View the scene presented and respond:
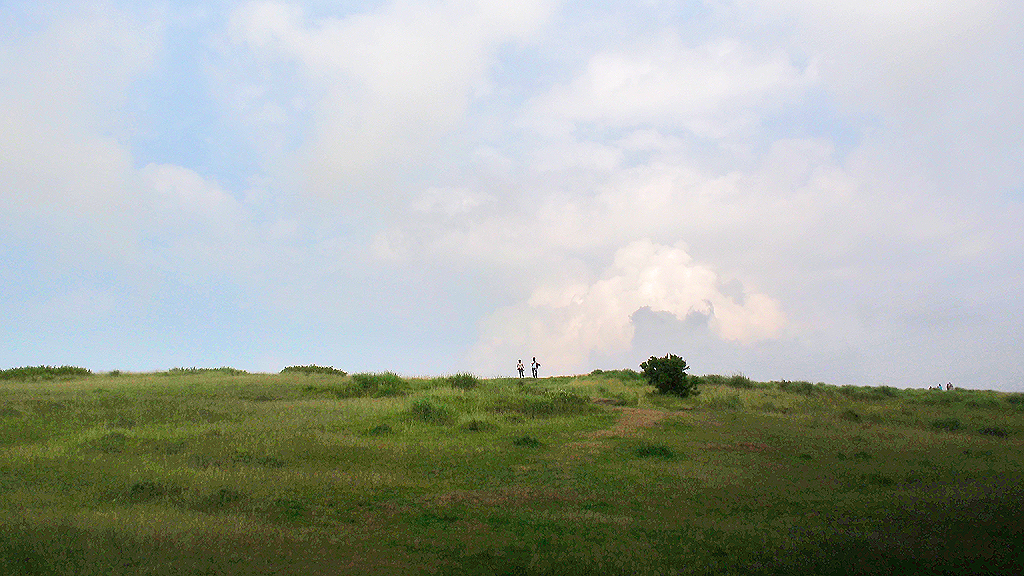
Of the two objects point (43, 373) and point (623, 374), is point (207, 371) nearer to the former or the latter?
point (43, 373)

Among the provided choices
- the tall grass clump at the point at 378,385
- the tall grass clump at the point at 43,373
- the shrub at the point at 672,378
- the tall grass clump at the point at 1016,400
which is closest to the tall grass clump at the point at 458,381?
the tall grass clump at the point at 378,385

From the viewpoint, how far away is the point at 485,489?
43.8ft

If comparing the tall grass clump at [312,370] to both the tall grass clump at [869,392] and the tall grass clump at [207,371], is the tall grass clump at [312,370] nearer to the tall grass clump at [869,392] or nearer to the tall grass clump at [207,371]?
the tall grass clump at [207,371]

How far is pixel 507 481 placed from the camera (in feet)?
46.4

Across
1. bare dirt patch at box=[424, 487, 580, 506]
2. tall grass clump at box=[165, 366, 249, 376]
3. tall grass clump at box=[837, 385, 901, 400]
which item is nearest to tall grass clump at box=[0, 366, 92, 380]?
tall grass clump at box=[165, 366, 249, 376]

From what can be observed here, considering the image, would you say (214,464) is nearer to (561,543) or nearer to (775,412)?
(561,543)

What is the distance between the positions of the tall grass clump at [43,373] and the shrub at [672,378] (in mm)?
32758

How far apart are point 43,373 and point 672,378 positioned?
34.7 meters

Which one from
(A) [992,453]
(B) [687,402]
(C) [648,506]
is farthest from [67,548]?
(B) [687,402]

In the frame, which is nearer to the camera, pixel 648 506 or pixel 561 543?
pixel 561 543

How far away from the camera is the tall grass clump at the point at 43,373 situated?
34.4 meters

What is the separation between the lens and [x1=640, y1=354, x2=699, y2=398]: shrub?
33.8 meters

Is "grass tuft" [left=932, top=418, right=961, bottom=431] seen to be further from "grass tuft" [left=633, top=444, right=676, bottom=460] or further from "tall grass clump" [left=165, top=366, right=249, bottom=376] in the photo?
"tall grass clump" [left=165, top=366, right=249, bottom=376]

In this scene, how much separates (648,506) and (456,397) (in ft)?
56.0
